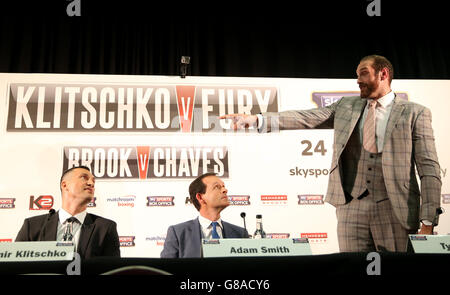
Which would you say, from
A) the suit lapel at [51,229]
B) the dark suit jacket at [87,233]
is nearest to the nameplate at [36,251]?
the dark suit jacket at [87,233]

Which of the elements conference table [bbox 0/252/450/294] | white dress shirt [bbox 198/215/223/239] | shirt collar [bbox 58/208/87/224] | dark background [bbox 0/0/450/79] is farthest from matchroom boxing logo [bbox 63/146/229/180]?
conference table [bbox 0/252/450/294]

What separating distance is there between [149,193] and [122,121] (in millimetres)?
669

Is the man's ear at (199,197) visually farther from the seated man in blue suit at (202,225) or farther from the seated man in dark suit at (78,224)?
the seated man in dark suit at (78,224)

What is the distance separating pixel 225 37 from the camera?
16.3 feet

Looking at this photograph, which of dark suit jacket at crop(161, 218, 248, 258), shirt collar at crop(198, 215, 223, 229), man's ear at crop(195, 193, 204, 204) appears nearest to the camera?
dark suit jacket at crop(161, 218, 248, 258)

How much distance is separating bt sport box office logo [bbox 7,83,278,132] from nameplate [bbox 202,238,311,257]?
2361mm

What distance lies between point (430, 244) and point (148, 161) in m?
2.61

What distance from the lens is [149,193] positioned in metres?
4.04

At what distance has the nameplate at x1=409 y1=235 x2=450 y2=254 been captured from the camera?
192 centimetres

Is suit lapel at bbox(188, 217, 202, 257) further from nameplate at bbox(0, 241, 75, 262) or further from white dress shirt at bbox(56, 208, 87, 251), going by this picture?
nameplate at bbox(0, 241, 75, 262)

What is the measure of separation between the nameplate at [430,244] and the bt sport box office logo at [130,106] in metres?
2.46

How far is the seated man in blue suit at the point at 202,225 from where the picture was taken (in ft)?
11.2

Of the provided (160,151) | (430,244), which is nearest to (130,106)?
(160,151)
